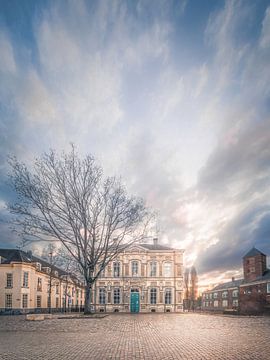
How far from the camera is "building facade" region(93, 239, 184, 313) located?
45.7m

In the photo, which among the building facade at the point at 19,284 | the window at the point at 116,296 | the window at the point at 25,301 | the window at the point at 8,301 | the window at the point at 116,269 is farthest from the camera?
the window at the point at 116,269

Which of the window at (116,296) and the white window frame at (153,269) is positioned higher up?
the white window frame at (153,269)

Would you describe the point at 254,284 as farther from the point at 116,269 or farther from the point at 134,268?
the point at 116,269

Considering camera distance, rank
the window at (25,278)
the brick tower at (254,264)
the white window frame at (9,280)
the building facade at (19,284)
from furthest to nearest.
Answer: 1. the brick tower at (254,264)
2. the window at (25,278)
3. the white window frame at (9,280)
4. the building facade at (19,284)

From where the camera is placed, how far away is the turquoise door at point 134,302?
4550 centimetres

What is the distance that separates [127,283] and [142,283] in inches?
83.3

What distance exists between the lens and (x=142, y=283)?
46438 millimetres

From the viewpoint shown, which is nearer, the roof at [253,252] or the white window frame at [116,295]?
the white window frame at [116,295]

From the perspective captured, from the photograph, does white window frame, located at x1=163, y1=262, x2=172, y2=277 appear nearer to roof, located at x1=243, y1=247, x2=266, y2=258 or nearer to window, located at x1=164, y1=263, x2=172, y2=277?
window, located at x1=164, y1=263, x2=172, y2=277

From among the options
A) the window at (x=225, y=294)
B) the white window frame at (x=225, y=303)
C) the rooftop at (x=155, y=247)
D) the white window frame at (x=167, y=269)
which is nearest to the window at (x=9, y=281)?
the rooftop at (x=155, y=247)

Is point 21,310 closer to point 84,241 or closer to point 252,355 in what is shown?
point 84,241

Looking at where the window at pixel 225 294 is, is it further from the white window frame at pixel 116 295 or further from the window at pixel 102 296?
the window at pixel 102 296

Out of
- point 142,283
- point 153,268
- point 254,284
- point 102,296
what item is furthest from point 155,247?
point 254,284

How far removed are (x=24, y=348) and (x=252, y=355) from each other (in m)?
6.03
